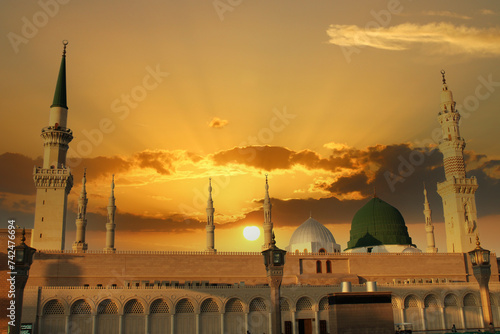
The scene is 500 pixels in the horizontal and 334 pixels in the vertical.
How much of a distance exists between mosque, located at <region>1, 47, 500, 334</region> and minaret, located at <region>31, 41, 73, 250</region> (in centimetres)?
11

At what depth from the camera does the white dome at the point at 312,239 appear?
56656mm

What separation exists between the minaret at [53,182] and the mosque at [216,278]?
A: 0.11 m

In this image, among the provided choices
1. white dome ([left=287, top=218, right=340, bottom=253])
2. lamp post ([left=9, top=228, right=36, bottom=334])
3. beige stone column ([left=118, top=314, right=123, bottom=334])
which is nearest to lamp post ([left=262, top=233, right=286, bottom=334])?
lamp post ([left=9, top=228, right=36, bottom=334])

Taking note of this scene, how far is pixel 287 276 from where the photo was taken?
52.1 metres

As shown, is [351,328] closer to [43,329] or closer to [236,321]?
[236,321]

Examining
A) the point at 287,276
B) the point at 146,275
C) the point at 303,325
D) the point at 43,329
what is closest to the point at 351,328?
the point at 303,325

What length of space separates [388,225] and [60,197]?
41.7m

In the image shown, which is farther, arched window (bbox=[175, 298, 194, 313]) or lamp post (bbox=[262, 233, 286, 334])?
arched window (bbox=[175, 298, 194, 313])

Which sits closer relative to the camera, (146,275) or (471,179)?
(146,275)

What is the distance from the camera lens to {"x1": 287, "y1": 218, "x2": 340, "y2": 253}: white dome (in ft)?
186

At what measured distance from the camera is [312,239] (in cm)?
5716

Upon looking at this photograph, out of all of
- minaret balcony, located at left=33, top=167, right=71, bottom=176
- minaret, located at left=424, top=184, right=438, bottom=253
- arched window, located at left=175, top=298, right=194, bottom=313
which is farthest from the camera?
minaret, located at left=424, top=184, right=438, bottom=253

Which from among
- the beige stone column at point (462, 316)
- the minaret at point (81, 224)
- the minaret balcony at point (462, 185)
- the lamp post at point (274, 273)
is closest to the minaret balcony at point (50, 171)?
the minaret at point (81, 224)

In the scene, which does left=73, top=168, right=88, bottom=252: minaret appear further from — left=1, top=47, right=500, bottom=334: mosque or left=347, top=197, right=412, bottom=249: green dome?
left=347, top=197, right=412, bottom=249: green dome
